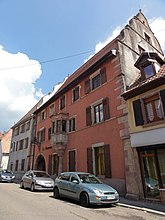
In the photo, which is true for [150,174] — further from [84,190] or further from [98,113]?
[98,113]

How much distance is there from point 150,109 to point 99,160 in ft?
18.5

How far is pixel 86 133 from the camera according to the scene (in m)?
15.6

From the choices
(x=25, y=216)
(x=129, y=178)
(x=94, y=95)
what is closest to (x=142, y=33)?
(x=94, y=95)

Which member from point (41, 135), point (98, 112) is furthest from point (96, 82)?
point (41, 135)

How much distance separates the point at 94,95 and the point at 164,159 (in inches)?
316

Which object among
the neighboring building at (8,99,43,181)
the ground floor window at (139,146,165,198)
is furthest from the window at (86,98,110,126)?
the neighboring building at (8,99,43,181)

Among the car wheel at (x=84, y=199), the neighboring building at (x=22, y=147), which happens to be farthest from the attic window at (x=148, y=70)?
the neighboring building at (x=22, y=147)

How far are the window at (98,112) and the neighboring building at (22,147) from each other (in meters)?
13.1

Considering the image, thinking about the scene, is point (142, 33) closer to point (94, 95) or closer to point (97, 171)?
point (94, 95)

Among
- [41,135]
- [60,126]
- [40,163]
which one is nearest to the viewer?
[60,126]

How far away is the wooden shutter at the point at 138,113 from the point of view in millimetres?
11141

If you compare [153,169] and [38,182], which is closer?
[153,169]

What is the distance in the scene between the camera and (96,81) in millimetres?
16391

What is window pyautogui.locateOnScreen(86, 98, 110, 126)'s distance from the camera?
14091mm
